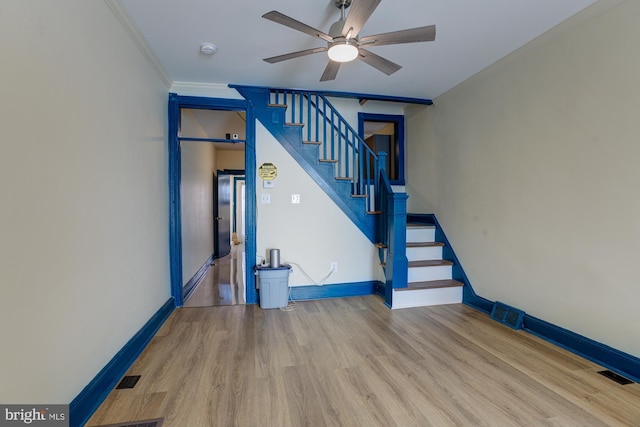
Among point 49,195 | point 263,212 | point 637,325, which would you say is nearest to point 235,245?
point 263,212

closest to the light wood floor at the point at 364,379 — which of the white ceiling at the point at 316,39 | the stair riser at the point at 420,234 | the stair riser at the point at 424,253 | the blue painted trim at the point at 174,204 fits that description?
the blue painted trim at the point at 174,204

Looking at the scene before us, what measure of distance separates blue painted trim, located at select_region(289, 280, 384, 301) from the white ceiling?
2579 mm

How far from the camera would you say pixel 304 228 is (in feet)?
12.7

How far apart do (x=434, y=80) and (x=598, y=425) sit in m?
3.43

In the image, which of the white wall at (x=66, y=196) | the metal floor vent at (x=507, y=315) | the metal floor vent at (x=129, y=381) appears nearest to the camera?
the white wall at (x=66, y=196)

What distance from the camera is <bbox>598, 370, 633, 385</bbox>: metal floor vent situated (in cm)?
200

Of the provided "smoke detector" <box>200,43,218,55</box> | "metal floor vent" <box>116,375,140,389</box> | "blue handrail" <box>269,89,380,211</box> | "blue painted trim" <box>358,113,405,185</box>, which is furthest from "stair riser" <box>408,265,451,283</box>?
"smoke detector" <box>200,43,218,55</box>

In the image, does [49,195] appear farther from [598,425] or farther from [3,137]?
[598,425]

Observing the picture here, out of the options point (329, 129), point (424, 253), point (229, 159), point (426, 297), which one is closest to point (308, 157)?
point (329, 129)

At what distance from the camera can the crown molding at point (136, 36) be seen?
83.4 inches

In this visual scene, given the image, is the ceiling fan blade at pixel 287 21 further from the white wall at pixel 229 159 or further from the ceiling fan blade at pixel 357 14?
the white wall at pixel 229 159

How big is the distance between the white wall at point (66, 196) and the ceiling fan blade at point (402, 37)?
1791 mm

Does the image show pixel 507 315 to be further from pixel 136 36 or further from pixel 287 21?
pixel 136 36

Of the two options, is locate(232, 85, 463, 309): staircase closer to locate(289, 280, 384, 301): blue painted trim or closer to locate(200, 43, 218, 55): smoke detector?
locate(289, 280, 384, 301): blue painted trim
